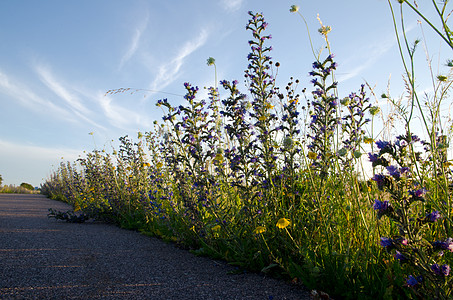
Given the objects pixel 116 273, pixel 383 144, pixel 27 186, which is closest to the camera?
pixel 383 144

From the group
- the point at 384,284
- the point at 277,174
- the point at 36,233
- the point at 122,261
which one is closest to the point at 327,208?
the point at 277,174

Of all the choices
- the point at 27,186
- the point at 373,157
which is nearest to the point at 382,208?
the point at 373,157

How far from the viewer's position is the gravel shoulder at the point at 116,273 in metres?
2.14

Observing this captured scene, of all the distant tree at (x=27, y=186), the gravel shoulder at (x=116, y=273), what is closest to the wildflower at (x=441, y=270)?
the gravel shoulder at (x=116, y=273)

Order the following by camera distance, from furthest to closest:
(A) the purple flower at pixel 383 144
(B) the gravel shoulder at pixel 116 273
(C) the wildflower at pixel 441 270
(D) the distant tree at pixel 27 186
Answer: (D) the distant tree at pixel 27 186
(B) the gravel shoulder at pixel 116 273
(A) the purple flower at pixel 383 144
(C) the wildflower at pixel 441 270

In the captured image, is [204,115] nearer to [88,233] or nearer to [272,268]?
[272,268]

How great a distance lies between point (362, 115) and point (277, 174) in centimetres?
97

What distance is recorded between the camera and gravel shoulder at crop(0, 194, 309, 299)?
7.03 ft

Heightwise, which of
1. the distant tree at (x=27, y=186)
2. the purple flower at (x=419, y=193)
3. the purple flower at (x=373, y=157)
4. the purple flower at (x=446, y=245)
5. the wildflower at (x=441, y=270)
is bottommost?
the wildflower at (x=441, y=270)

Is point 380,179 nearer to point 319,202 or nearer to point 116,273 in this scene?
point 319,202

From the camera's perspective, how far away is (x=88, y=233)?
14.2 ft

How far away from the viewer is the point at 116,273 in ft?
8.45

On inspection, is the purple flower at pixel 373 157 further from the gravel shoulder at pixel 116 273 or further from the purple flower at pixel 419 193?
the gravel shoulder at pixel 116 273

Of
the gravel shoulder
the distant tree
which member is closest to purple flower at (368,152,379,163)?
the gravel shoulder
